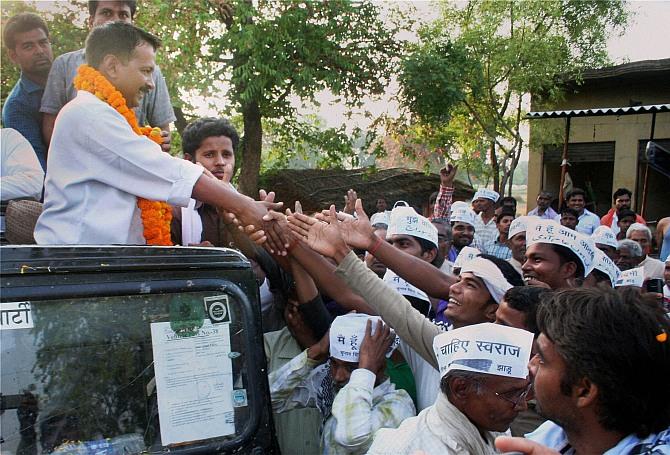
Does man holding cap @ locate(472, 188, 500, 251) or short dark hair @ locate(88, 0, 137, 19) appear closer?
short dark hair @ locate(88, 0, 137, 19)


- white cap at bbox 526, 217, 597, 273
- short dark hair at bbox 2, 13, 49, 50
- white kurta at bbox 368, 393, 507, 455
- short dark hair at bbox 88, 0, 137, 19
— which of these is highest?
short dark hair at bbox 88, 0, 137, 19

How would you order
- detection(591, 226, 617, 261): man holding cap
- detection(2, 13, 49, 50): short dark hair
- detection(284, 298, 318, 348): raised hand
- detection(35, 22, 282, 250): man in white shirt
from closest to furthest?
1. detection(35, 22, 282, 250): man in white shirt
2. detection(284, 298, 318, 348): raised hand
3. detection(2, 13, 49, 50): short dark hair
4. detection(591, 226, 617, 261): man holding cap

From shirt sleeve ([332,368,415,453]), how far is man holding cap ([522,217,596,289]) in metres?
1.48

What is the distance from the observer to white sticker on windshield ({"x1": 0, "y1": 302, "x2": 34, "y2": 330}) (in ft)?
5.02


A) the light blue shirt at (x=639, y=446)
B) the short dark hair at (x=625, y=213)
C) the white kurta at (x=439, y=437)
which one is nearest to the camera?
the light blue shirt at (x=639, y=446)

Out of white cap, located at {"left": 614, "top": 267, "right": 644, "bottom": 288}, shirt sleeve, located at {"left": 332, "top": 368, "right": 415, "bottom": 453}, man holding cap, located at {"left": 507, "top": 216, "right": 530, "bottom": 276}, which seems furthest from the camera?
man holding cap, located at {"left": 507, "top": 216, "right": 530, "bottom": 276}

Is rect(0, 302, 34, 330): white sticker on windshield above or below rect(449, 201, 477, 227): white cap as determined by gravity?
below

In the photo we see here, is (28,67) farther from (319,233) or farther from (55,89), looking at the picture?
(319,233)

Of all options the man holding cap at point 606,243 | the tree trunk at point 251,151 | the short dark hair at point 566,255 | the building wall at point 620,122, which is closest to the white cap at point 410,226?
the short dark hair at point 566,255

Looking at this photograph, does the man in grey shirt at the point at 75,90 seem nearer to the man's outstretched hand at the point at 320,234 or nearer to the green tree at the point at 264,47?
the man's outstretched hand at the point at 320,234

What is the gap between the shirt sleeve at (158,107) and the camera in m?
3.83

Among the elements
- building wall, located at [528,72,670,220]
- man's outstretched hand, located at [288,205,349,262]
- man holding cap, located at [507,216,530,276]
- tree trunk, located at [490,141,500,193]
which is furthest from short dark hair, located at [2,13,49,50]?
→ building wall, located at [528,72,670,220]

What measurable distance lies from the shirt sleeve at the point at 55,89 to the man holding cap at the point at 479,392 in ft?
9.43

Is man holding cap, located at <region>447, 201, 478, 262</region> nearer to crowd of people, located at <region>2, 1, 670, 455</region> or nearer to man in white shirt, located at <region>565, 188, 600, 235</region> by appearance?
man in white shirt, located at <region>565, 188, 600, 235</region>
